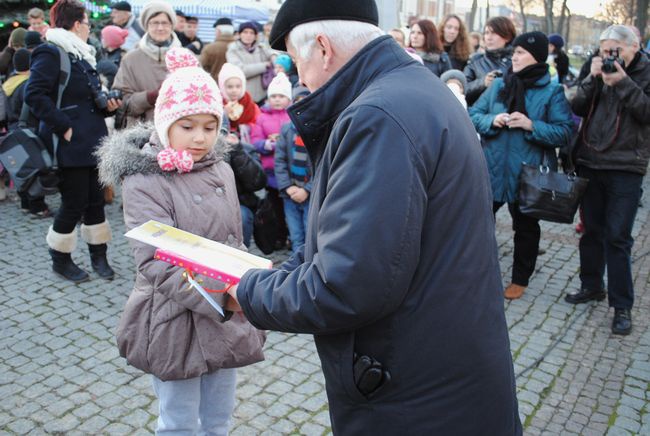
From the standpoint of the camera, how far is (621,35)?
14.8 feet

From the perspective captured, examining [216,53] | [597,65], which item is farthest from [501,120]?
[216,53]

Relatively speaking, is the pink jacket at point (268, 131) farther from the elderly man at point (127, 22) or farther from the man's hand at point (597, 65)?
the elderly man at point (127, 22)

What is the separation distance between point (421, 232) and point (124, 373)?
2.89 m

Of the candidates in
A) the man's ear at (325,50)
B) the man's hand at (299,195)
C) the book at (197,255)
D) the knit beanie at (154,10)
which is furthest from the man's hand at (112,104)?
the man's ear at (325,50)

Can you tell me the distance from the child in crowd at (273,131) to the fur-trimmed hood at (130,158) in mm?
3396

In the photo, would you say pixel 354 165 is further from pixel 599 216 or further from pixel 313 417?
pixel 599 216

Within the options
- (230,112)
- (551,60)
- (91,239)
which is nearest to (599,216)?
(230,112)

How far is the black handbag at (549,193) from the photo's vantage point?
4.77m

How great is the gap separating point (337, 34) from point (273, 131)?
4615 millimetres

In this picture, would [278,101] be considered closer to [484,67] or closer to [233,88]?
[233,88]

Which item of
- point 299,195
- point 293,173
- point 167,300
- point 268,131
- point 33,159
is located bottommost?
point 299,195

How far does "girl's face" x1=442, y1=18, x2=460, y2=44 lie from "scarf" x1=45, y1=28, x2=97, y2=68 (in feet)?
14.2

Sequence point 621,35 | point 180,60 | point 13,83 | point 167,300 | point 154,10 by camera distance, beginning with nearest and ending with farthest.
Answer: point 167,300, point 180,60, point 621,35, point 154,10, point 13,83

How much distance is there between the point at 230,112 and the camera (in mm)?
5879
